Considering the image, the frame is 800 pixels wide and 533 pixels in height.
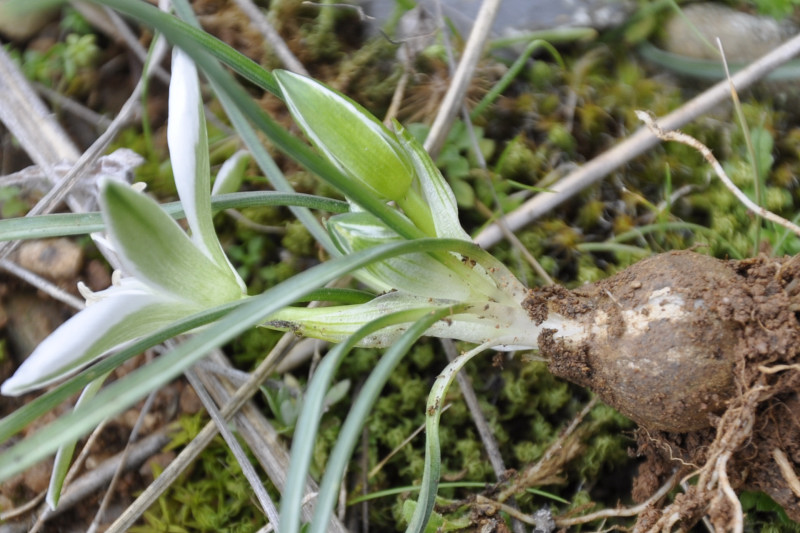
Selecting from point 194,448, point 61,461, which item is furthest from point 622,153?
point 61,461

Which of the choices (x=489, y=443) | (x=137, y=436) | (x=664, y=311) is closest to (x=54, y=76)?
(x=137, y=436)

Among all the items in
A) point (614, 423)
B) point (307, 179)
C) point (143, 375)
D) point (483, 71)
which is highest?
point (143, 375)

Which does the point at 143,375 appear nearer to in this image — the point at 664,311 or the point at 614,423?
the point at 664,311

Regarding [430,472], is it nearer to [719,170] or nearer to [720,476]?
[720,476]

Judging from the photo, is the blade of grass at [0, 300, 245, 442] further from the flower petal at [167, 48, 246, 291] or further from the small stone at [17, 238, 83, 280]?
the small stone at [17, 238, 83, 280]

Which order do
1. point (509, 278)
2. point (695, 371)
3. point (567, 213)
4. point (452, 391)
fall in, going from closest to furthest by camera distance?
point (695, 371), point (509, 278), point (452, 391), point (567, 213)

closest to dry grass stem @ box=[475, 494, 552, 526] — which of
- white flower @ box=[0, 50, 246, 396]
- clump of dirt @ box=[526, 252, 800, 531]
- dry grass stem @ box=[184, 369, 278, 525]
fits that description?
clump of dirt @ box=[526, 252, 800, 531]
